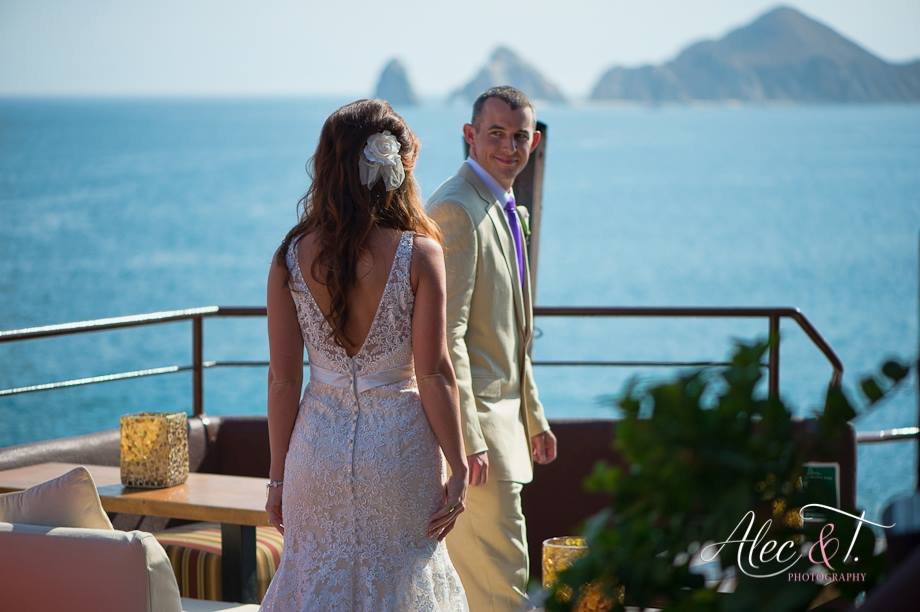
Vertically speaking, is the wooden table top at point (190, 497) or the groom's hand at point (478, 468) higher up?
the groom's hand at point (478, 468)

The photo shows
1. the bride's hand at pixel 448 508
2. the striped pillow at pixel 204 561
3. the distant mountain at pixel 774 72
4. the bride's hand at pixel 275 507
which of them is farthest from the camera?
the distant mountain at pixel 774 72

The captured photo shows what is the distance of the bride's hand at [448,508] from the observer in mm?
2639

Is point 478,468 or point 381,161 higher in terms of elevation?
point 381,161

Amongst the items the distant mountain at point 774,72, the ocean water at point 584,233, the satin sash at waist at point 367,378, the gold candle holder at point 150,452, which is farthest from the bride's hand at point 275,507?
the distant mountain at point 774,72

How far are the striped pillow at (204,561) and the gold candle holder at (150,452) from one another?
40 cm

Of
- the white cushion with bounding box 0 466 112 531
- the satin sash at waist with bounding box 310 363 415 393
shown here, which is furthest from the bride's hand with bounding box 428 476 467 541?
the white cushion with bounding box 0 466 112 531

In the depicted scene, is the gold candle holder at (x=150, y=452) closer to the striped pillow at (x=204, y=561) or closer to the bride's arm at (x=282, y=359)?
the striped pillow at (x=204, y=561)

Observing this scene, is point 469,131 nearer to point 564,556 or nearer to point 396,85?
point 564,556

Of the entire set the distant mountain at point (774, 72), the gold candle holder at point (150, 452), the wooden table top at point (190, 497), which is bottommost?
the wooden table top at point (190, 497)

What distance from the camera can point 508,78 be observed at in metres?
43.9

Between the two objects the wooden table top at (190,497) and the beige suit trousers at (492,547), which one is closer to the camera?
the beige suit trousers at (492,547)

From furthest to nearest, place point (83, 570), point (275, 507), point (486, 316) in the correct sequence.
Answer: point (486, 316), point (275, 507), point (83, 570)

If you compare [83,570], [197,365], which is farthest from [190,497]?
[197,365]

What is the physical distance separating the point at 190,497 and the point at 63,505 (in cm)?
102
